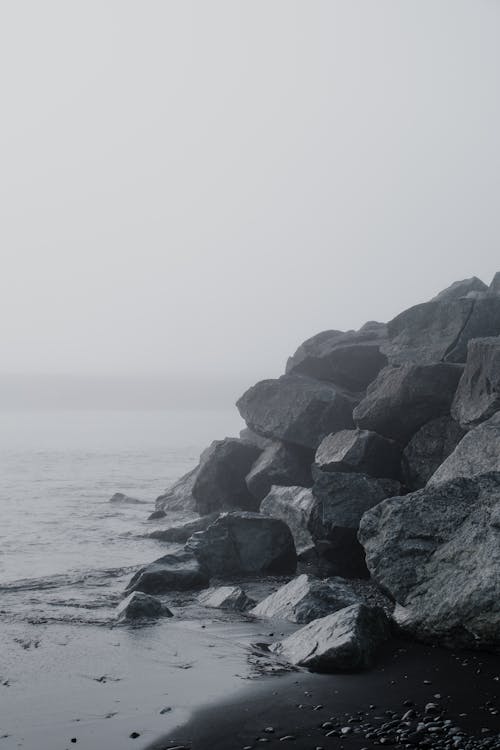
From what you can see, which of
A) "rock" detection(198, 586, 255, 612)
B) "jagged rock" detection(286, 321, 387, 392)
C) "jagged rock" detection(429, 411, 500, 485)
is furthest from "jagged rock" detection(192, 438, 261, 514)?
"jagged rock" detection(429, 411, 500, 485)

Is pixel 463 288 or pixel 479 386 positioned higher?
pixel 463 288

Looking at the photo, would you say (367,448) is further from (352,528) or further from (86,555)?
(86,555)

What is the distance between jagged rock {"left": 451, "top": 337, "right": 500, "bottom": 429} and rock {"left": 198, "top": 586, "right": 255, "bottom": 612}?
265 inches

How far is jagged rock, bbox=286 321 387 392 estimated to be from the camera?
26031mm

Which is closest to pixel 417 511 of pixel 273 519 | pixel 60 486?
pixel 273 519

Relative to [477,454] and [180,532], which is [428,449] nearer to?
[477,454]

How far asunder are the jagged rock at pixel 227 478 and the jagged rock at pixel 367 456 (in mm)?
6341

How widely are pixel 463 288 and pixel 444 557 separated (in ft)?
57.6

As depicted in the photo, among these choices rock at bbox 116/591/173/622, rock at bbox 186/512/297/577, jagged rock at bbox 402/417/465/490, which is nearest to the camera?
rock at bbox 116/591/173/622

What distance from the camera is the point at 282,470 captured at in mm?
23953

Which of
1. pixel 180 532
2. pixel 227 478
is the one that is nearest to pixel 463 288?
pixel 227 478

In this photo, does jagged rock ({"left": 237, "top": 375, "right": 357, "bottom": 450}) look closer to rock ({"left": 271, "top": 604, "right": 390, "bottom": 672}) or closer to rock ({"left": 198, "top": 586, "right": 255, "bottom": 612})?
rock ({"left": 198, "top": 586, "right": 255, "bottom": 612})

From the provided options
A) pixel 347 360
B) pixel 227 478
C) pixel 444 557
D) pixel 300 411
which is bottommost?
pixel 227 478

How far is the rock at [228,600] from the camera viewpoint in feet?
48.5
